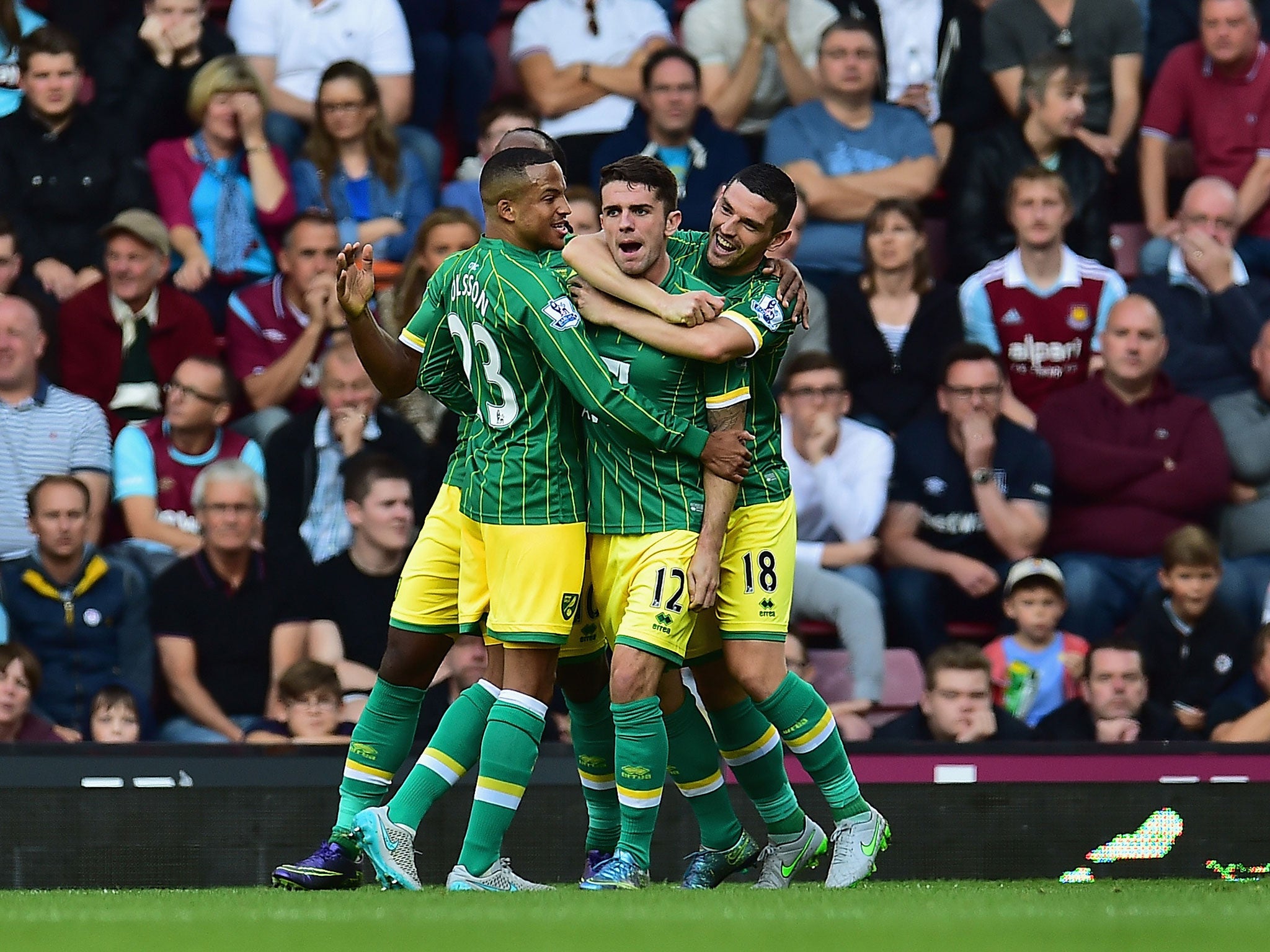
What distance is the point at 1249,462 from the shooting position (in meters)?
9.53

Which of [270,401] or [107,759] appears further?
[270,401]

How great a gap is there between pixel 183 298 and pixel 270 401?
64cm

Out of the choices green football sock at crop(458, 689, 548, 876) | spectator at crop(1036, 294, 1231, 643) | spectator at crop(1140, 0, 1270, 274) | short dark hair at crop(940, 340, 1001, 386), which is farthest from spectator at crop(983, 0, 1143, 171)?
green football sock at crop(458, 689, 548, 876)

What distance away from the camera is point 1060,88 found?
10.1 metres

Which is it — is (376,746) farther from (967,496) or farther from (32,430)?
(967,496)

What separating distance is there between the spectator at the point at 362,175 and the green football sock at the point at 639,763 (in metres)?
4.52

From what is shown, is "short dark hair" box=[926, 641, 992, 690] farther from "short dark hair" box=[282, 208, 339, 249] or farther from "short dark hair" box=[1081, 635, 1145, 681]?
"short dark hair" box=[282, 208, 339, 249]

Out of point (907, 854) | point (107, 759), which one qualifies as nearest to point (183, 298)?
point (107, 759)

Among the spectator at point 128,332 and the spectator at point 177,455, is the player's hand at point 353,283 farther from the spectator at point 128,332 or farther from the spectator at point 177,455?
the spectator at point 128,332

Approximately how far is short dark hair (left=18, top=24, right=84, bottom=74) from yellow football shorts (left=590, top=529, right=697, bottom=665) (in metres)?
5.05

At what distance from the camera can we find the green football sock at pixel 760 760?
6.19 metres

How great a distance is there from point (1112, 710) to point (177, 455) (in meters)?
4.27

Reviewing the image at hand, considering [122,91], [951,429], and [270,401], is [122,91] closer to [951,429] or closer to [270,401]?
[270,401]

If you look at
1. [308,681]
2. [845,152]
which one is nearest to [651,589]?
[308,681]
